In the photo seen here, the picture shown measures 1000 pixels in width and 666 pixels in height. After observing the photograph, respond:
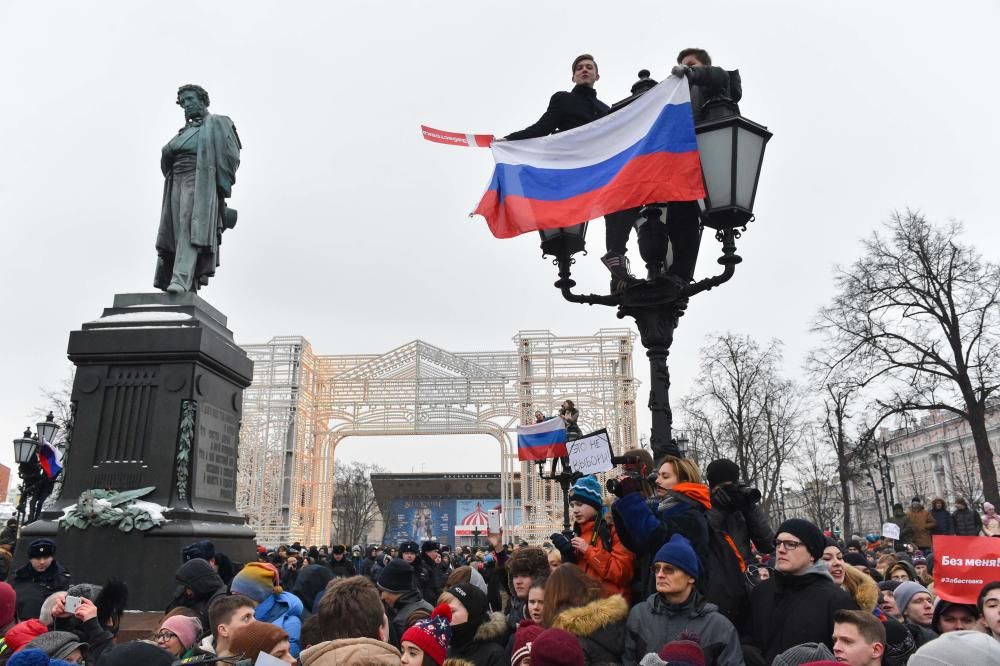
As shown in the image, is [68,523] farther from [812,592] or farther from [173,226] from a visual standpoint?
[812,592]

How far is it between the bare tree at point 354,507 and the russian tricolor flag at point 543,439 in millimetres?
56594

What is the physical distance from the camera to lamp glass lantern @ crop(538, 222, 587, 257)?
Answer: 604cm

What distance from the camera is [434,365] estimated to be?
3062 cm

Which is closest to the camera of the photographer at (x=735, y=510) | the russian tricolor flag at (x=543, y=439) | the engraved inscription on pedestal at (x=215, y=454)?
the photographer at (x=735, y=510)

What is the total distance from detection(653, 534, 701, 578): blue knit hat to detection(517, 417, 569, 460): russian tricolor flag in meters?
8.93

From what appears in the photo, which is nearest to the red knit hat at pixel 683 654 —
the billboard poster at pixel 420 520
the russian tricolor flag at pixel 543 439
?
the russian tricolor flag at pixel 543 439

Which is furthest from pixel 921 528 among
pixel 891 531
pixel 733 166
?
pixel 733 166

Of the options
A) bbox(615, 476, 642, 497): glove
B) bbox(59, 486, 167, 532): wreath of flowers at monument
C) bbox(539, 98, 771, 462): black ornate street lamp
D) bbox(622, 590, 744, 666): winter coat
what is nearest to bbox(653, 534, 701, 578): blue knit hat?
bbox(622, 590, 744, 666): winter coat

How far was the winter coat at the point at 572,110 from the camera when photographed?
6469 millimetres

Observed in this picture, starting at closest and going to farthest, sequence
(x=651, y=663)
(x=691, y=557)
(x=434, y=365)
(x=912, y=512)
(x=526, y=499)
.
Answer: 1. (x=651, y=663)
2. (x=691, y=557)
3. (x=912, y=512)
4. (x=526, y=499)
5. (x=434, y=365)

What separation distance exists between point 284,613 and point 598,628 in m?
1.99

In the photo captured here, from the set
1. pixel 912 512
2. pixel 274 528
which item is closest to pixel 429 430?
pixel 274 528

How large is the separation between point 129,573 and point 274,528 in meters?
23.6

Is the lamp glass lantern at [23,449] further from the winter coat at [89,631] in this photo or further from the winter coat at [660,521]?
the winter coat at [660,521]
